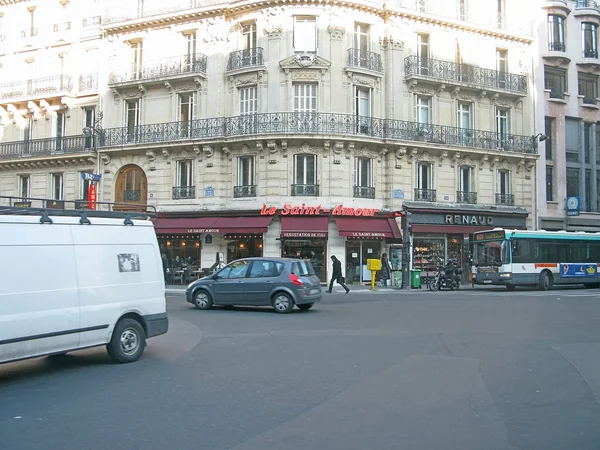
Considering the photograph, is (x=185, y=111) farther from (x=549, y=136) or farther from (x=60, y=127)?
(x=549, y=136)

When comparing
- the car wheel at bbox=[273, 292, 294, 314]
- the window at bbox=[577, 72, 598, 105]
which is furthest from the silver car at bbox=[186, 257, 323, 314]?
the window at bbox=[577, 72, 598, 105]

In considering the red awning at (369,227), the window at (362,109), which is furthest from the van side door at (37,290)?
the window at (362,109)

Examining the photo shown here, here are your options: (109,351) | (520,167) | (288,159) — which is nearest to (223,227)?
(288,159)

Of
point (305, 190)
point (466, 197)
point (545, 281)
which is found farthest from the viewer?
point (466, 197)

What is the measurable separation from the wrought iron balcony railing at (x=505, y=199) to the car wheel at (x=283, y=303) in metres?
21.3

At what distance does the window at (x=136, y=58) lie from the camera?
32.7 m

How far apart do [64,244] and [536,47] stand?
115 ft

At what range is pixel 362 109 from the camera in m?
30.6

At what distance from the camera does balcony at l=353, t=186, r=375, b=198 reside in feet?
97.9

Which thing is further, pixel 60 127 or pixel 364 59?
pixel 60 127

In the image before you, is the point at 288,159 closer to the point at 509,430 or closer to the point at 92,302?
the point at 92,302

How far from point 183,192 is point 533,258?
17802mm

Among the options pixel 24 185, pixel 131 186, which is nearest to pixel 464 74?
pixel 131 186

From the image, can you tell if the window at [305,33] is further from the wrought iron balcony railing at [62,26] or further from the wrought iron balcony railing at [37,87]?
the wrought iron balcony railing at [62,26]
